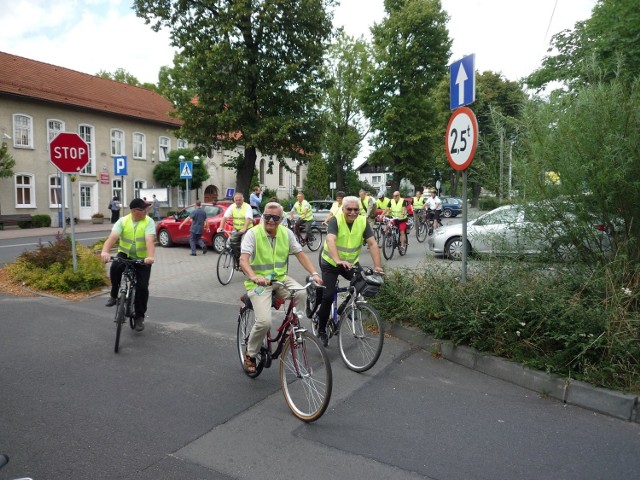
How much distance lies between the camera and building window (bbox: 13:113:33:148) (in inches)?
1176

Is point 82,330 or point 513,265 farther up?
point 513,265

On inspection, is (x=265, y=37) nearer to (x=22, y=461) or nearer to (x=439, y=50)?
(x=439, y=50)

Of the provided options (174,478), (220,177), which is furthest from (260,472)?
(220,177)

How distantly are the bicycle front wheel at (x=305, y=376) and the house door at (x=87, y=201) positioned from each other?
32.9 meters

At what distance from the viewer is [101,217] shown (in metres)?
33.8

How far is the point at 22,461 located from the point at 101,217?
108ft

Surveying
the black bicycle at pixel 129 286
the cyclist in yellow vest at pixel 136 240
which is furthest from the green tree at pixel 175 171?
the black bicycle at pixel 129 286

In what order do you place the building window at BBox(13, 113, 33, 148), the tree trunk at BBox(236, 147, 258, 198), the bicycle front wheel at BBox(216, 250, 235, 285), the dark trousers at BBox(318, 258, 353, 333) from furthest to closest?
the building window at BBox(13, 113, 33, 148) < the tree trunk at BBox(236, 147, 258, 198) < the bicycle front wheel at BBox(216, 250, 235, 285) < the dark trousers at BBox(318, 258, 353, 333)

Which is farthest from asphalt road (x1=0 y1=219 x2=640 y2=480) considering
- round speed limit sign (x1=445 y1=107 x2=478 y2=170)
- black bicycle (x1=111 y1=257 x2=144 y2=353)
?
round speed limit sign (x1=445 y1=107 x2=478 y2=170)

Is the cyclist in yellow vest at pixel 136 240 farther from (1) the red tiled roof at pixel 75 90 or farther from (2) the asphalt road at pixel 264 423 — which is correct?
(1) the red tiled roof at pixel 75 90

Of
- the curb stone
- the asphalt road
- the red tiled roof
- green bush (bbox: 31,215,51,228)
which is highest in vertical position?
the red tiled roof

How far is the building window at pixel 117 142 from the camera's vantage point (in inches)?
1415

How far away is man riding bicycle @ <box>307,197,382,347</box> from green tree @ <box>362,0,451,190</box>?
1041 inches

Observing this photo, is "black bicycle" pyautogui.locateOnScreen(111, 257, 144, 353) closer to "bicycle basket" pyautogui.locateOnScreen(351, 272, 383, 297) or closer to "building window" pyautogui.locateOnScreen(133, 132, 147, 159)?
"bicycle basket" pyautogui.locateOnScreen(351, 272, 383, 297)
